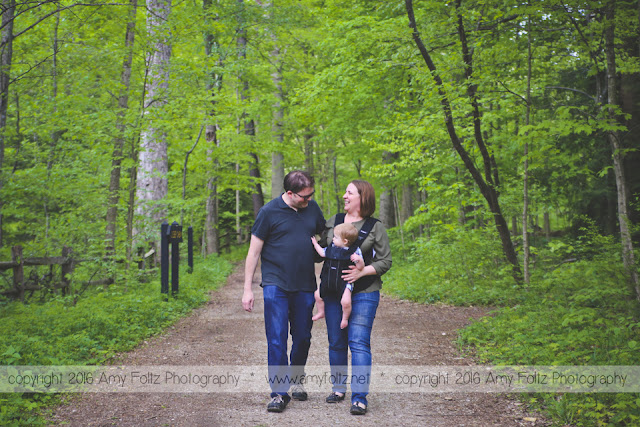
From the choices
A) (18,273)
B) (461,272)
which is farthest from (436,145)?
(18,273)

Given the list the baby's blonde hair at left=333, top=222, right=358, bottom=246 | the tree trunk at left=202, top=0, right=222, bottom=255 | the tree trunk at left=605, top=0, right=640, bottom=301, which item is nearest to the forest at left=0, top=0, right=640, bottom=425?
the tree trunk at left=605, top=0, right=640, bottom=301

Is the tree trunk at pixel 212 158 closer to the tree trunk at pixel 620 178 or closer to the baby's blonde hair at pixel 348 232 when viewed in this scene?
the tree trunk at pixel 620 178

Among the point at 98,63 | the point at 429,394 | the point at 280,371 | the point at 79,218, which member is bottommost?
the point at 429,394

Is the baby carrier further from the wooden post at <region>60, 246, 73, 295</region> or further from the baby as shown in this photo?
the wooden post at <region>60, 246, 73, 295</region>

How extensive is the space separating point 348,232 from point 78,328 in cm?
434

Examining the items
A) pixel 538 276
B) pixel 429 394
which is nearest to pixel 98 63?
pixel 429 394

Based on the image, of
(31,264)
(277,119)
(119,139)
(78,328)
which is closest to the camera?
(78,328)

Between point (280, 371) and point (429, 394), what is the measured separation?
1.47m

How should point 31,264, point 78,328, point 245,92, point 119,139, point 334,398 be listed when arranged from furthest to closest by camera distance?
1. point 245,92
2. point 119,139
3. point 31,264
4. point 78,328
5. point 334,398

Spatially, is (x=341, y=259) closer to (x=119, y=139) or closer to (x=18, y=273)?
(x=18, y=273)

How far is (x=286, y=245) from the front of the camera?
13.8 feet

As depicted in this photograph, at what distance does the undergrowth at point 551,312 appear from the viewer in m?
3.88

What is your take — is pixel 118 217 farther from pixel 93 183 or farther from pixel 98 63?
pixel 98 63

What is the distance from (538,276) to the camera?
31.9ft
